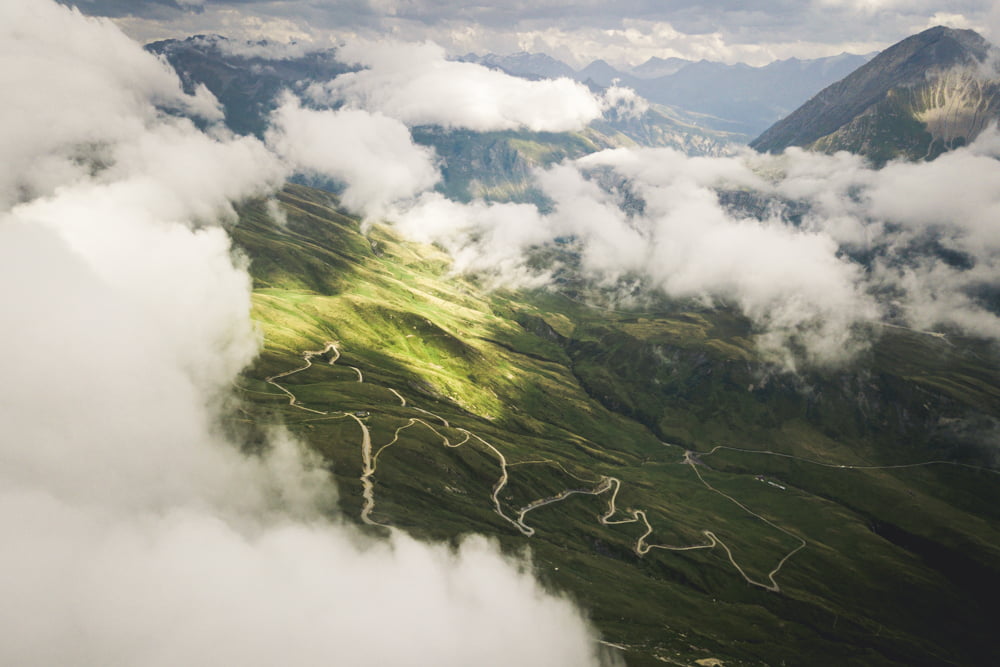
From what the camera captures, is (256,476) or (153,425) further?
(256,476)

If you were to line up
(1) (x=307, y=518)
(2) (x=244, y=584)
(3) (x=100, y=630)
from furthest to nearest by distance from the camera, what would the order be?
(1) (x=307, y=518)
(2) (x=244, y=584)
(3) (x=100, y=630)

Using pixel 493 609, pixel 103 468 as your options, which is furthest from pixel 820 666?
pixel 103 468

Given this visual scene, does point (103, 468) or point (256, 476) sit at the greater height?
point (103, 468)

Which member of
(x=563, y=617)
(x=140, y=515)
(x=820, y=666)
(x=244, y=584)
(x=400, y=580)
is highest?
(x=140, y=515)

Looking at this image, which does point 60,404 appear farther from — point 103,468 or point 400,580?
point 400,580

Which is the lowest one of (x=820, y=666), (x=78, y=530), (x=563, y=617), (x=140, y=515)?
(x=820, y=666)

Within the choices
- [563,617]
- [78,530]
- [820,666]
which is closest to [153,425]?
[78,530]

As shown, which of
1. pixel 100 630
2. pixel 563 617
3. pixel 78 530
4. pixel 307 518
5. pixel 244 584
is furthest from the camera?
pixel 563 617

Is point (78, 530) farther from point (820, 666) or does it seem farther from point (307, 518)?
point (820, 666)

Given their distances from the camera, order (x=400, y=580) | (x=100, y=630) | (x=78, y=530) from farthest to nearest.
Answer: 1. (x=400, y=580)
2. (x=78, y=530)
3. (x=100, y=630)
